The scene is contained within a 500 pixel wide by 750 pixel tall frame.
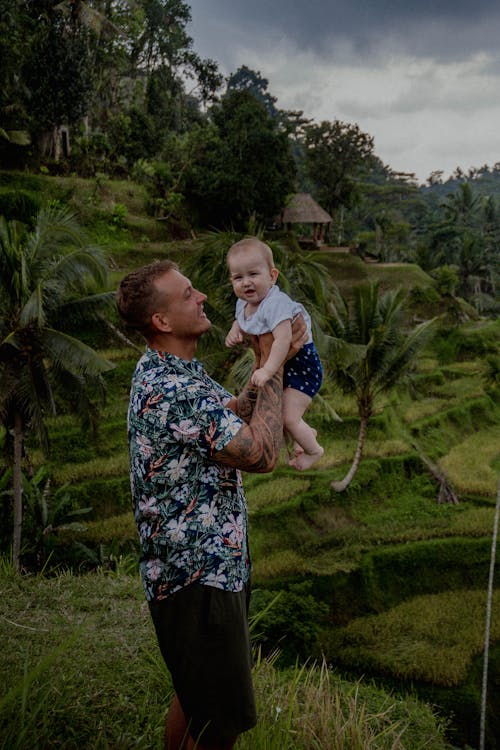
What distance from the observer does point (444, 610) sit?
8.79 m

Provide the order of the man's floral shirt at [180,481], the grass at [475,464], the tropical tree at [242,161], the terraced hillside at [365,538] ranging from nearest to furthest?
the man's floral shirt at [180,481] → the terraced hillside at [365,538] → the grass at [475,464] → the tropical tree at [242,161]

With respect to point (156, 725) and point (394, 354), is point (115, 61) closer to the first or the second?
point (394, 354)

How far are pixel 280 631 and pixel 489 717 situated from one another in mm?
2903

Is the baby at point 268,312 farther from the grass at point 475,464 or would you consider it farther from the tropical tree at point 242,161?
the tropical tree at point 242,161

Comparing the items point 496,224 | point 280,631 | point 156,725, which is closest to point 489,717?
point 280,631

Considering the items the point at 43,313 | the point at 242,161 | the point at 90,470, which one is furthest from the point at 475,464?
the point at 242,161

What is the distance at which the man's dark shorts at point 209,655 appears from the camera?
1482 mm

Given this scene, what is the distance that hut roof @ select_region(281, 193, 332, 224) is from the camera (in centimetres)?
2181

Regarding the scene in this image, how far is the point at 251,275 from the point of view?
1985 millimetres

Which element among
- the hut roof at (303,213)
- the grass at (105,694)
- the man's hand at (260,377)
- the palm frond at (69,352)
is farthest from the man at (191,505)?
the hut roof at (303,213)

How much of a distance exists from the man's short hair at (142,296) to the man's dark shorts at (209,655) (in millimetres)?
732

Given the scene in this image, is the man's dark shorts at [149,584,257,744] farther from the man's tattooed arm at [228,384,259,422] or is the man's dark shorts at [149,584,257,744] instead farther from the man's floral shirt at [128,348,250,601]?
the man's tattooed arm at [228,384,259,422]

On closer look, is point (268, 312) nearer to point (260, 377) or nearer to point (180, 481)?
point (260, 377)

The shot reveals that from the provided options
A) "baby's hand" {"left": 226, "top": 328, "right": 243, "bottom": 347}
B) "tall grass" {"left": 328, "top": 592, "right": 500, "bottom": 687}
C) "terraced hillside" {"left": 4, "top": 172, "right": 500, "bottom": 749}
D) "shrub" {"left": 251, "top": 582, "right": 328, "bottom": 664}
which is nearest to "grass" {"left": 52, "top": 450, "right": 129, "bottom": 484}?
"terraced hillside" {"left": 4, "top": 172, "right": 500, "bottom": 749}
